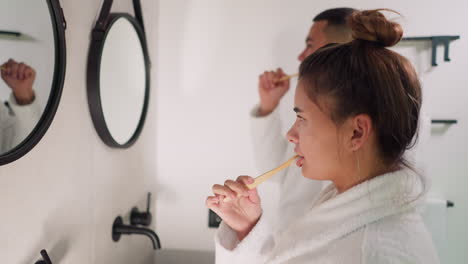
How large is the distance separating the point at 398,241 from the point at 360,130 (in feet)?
0.61

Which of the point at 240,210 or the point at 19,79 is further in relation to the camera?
the point at 240,210

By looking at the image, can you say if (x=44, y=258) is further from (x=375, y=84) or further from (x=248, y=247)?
(x=375, y=84)

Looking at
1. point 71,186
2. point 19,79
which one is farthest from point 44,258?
point 19,79

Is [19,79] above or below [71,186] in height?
above

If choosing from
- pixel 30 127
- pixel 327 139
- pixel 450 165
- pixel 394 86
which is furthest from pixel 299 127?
pixel 450 165

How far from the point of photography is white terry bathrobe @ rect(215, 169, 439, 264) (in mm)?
559

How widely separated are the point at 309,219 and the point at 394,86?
30 centimetres

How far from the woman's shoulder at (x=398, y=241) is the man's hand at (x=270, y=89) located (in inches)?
29.2

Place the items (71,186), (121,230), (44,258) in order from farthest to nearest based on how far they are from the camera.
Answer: (121,230) < (71,186) < (44,258)

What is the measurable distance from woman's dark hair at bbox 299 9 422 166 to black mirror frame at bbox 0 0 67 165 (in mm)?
478

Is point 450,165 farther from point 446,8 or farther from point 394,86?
point 394,86

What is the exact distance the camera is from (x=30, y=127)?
0.61 metres

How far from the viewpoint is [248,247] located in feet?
2.66

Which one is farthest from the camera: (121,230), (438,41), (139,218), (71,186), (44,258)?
(438,41)
